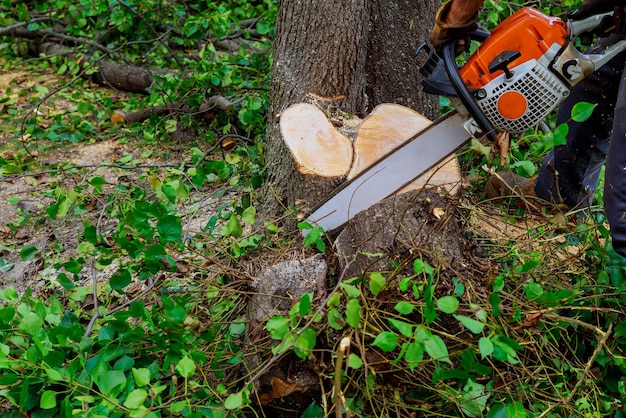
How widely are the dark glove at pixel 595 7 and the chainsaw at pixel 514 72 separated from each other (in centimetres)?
2

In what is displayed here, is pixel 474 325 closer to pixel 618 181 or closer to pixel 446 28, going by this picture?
pixel 618 181

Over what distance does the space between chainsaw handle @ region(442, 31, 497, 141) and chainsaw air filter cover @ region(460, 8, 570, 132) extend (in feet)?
0.08

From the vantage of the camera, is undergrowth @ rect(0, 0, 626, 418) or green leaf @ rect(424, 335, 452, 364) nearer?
green leaf @ rect(424, 335, 452, 364)

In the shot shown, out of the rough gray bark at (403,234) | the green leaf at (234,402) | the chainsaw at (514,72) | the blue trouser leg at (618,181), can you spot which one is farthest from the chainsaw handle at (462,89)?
the green leaf at (234,402)

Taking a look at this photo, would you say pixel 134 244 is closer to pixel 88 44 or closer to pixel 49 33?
pixel 88 44

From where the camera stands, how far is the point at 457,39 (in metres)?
2.14

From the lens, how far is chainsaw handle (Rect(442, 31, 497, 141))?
2080 millimetres

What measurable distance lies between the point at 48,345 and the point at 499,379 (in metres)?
1.38

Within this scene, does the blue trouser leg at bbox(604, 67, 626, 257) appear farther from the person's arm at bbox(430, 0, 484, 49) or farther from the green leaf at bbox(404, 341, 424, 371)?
the green leaf at bbox(404, 341, 424, 371)

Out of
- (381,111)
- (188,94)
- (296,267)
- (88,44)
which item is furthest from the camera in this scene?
(88,44)

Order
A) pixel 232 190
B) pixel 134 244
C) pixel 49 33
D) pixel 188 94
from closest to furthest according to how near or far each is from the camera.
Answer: pixel 134 244, pixel 232 190, pixel 188 94, pixel 49 33

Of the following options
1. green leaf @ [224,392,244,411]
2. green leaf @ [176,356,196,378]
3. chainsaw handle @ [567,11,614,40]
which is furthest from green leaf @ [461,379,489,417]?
chainsaw handle @ [567,11,614,40]

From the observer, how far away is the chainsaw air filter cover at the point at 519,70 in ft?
6.72

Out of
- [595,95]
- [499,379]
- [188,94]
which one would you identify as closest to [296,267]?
[499,379]
